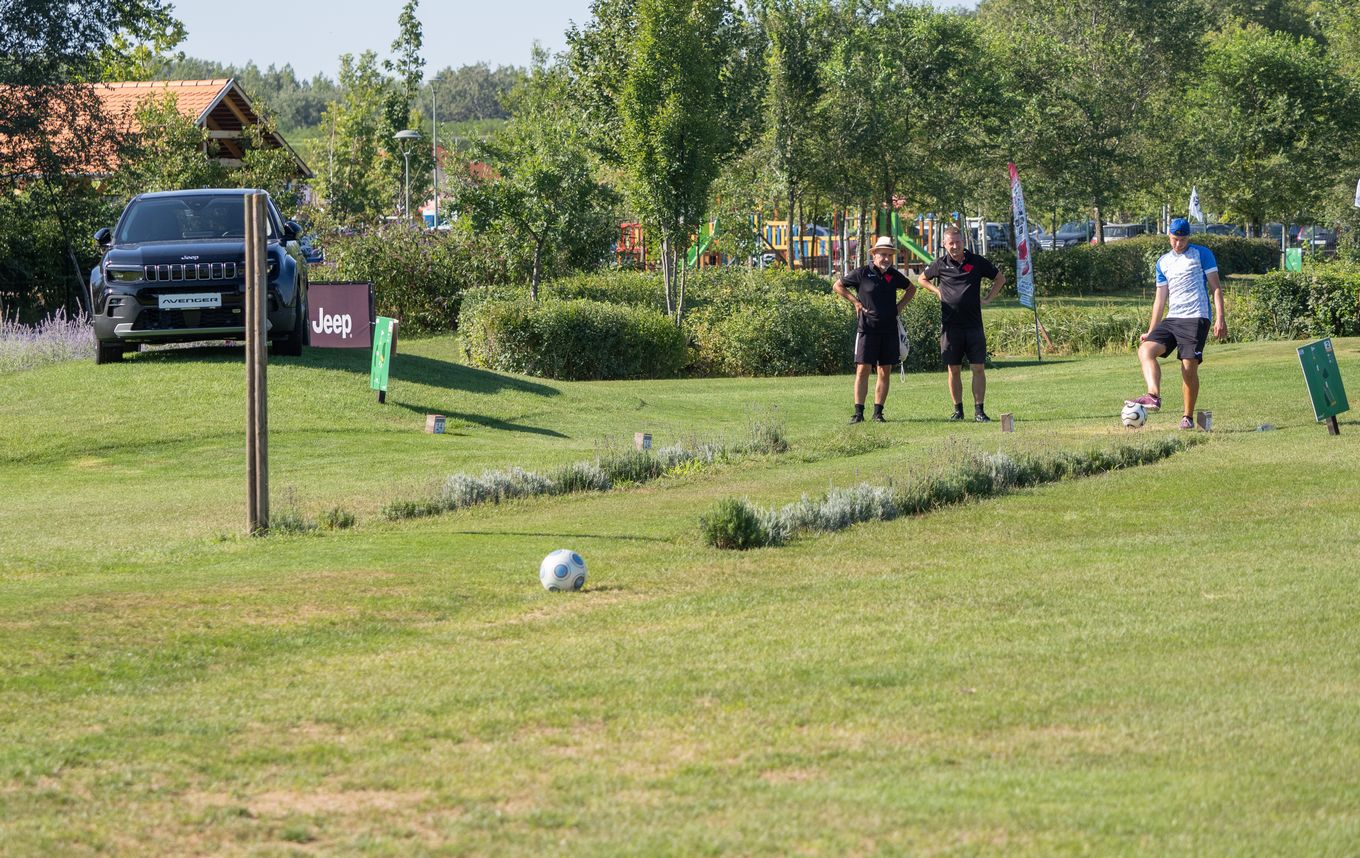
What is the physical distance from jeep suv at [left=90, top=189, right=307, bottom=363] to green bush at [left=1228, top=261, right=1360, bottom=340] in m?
17.7

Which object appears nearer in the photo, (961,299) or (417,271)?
(961,299)

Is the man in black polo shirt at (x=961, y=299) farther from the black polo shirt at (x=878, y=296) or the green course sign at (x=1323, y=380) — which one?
the green course sign at (x=1323, y=380)

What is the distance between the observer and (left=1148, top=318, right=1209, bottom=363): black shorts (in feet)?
48.9

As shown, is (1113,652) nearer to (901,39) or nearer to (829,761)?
(829,761)

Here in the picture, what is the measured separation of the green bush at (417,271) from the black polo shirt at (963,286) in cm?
1782

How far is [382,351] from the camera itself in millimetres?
17906

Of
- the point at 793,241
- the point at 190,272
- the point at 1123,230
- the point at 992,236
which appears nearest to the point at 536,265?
the point at 190,272

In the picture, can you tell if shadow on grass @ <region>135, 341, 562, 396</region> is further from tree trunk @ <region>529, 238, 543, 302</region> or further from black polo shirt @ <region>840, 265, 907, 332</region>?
tree trunk @ <region>529, 238, 543, 302</region>

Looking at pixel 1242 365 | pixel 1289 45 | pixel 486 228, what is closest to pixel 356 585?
pixel 1242 365

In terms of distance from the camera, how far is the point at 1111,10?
A: 7350 cm

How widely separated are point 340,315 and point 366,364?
1.52 meters

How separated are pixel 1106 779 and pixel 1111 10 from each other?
2901 inches

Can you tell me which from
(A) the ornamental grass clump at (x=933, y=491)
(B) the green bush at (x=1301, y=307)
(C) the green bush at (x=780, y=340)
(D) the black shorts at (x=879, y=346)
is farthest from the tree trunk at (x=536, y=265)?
(A) the ornamental grass clump at (x=933, y=491)

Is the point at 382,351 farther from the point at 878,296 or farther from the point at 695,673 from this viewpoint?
the point at 695,673
